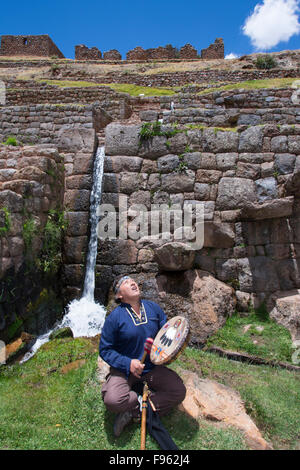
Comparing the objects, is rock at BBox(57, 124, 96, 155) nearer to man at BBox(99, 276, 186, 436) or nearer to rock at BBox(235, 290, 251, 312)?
rock at BBox(235, 290, 251, 312)

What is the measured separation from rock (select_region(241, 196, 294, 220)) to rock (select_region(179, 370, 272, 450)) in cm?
322

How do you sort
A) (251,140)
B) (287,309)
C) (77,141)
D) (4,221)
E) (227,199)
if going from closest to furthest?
1. (4,221)
2. (287,309)
3. (227,199)
4. (251,140)
5. (77,141)

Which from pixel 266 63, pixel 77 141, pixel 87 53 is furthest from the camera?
pixel 87 53

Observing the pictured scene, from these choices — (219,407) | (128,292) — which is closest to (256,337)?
(219,407)

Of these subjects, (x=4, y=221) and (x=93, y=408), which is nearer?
(x=93, y=408)

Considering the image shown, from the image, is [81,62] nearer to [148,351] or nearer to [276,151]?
[276,151]

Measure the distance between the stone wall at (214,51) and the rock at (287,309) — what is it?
1252 inches

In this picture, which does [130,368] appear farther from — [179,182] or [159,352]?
[179,182]

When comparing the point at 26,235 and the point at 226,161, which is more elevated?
the point at 226,161

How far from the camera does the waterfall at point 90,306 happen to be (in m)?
6.21

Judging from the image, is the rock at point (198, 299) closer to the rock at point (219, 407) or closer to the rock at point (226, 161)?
the rock at point (219, 407)

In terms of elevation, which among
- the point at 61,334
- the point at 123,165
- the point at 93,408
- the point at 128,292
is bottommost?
the point at 93,408

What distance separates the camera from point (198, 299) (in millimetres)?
5648

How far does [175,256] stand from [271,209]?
77.5 inches
